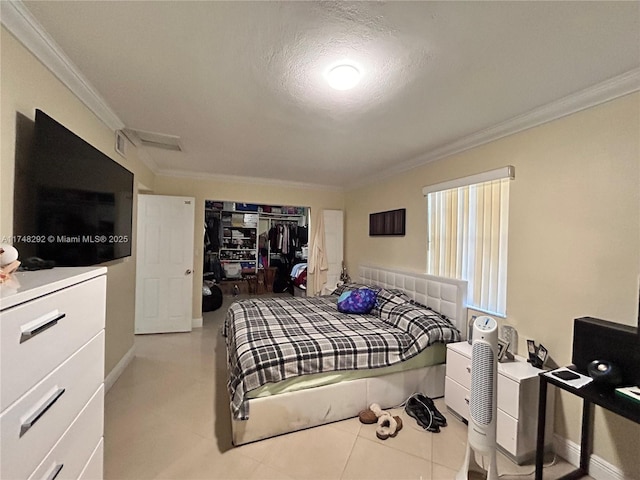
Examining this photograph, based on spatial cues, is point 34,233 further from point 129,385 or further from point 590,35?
point 590,35

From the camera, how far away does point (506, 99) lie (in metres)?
2.01

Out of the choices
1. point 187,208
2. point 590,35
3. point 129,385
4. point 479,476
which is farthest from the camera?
point 187,208

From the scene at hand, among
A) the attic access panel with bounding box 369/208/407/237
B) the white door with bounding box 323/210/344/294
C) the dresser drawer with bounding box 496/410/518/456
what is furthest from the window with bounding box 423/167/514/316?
the white door with bounding box 323/210/344/294

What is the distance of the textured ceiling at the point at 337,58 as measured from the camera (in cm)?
128

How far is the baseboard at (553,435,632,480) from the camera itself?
68.2 inches

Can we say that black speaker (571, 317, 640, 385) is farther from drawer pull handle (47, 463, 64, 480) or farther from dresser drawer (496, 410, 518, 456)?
drawer pull handle (47, 463, 64, 480)

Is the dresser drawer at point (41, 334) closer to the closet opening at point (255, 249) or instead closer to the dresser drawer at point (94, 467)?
the dresser drawer at point (94, 467)

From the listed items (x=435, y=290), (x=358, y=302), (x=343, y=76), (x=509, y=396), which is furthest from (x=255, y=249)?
(x=509, y=396)

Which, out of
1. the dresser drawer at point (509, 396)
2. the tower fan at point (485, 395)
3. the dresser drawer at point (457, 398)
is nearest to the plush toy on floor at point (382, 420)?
the dresser drawer at point (457, 398)

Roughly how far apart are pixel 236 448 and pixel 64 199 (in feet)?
6.31

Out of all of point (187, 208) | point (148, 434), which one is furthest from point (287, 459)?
point (187, 208)

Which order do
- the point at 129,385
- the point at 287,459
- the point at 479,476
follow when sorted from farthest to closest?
the point at 129,385, the point at 287,459, the point at 479,476

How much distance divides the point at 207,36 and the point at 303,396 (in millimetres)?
2359

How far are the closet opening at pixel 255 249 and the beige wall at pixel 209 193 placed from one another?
2.01 metres
